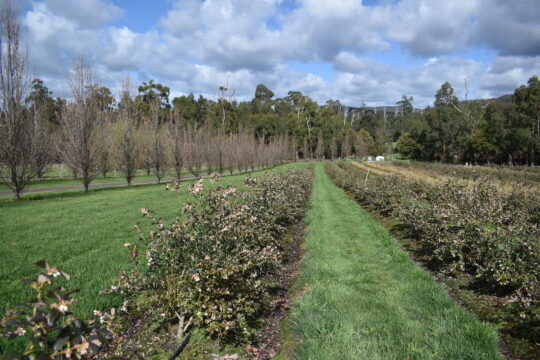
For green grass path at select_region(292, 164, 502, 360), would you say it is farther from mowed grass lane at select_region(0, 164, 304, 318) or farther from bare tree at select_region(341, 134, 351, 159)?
bare tree at select_region(341, 134, 351, 159)

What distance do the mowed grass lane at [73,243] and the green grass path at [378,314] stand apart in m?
2.77

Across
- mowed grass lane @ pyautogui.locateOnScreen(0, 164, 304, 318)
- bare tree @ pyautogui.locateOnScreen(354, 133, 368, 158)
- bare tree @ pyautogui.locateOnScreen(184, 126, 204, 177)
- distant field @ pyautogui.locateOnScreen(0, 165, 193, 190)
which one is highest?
bare tree @ pyautogui.locateOnScreen(354, 133, 368, 158)

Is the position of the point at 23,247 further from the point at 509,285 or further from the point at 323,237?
the point at 509,285

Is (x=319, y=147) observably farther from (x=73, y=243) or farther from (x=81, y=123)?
(x=73, y=243)

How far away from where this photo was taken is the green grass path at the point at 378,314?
3506 millimetres

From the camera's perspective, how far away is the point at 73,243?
716 cm

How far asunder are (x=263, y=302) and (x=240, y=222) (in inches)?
45.0

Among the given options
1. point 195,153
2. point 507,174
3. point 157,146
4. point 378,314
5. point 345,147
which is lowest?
point 378,314

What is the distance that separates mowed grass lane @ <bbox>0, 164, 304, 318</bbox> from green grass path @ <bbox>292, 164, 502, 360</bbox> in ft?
9.09

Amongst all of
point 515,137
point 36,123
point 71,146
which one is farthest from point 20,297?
point 515,137

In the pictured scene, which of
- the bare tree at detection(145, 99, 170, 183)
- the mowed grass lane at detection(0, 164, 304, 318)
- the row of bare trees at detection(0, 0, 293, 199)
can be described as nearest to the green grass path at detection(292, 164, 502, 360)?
the mowed grass lane at detection(0, 164, 304, 318)

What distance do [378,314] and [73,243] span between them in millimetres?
6309

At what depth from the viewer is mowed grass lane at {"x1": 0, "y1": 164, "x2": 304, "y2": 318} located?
4664 millimetres

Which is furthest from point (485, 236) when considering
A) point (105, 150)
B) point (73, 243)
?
point (105, 150)
